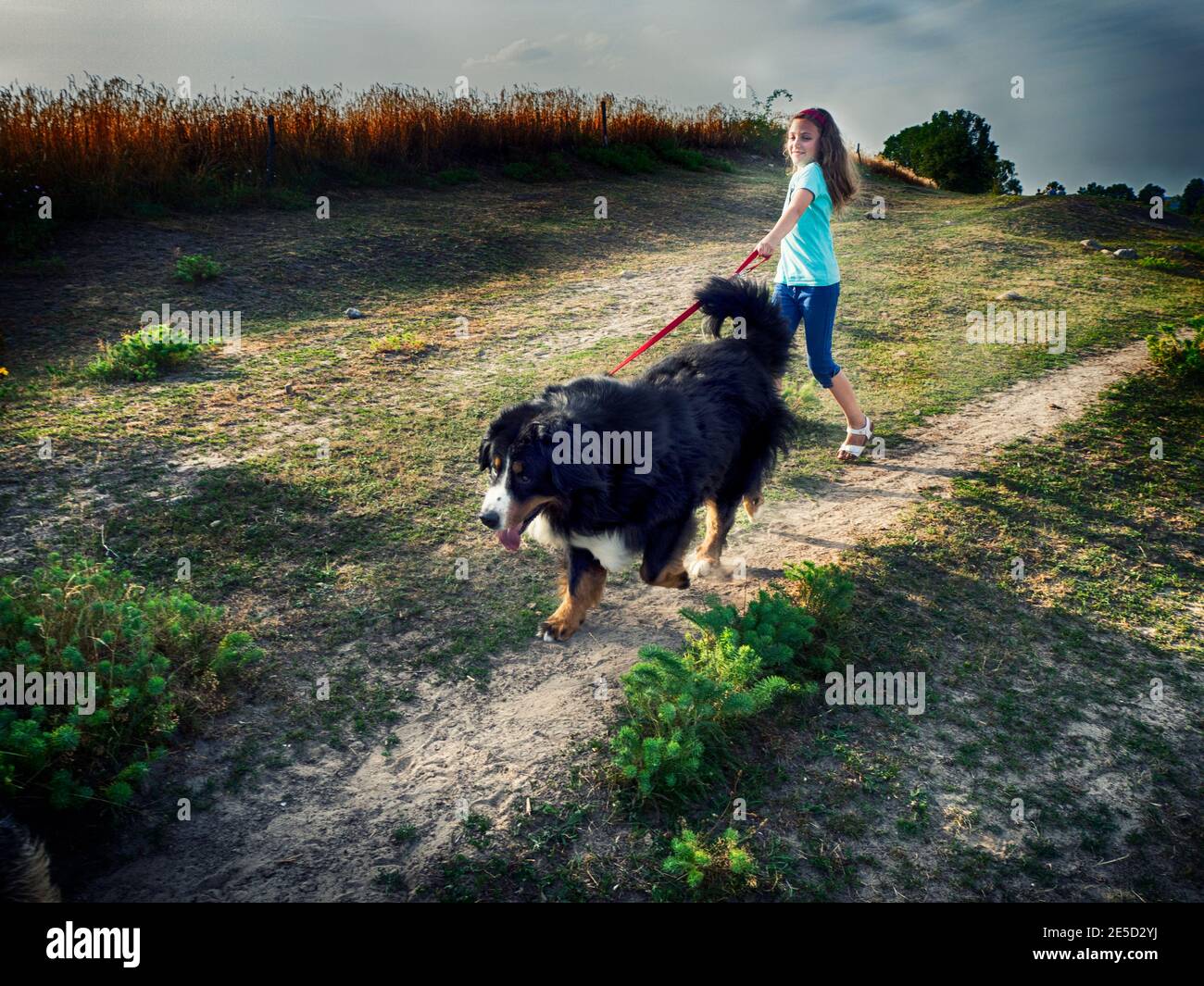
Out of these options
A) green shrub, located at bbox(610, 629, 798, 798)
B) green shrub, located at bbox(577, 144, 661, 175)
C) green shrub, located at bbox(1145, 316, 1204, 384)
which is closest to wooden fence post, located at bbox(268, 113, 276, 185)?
green shrub, located at bbox(577, 144, 661, 175)

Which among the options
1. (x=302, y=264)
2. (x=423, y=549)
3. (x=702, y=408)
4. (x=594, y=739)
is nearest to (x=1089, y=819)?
(x=594, y=739)

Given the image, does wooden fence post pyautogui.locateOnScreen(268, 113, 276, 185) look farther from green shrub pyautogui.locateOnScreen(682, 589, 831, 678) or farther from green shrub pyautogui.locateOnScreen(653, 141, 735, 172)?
green shrub pyautogui.locateOnScreen(682, 589, 831, 678)

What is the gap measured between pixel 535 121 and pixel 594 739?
1629 centimetres

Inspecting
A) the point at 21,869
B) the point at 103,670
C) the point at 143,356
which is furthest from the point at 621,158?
the point at 21,869

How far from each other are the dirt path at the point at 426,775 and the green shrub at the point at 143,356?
499 centimetres

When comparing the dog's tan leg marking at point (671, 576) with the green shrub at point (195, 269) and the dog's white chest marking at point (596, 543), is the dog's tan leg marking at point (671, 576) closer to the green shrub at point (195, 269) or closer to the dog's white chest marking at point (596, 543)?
the dog's white chest marking at point (596, 543)

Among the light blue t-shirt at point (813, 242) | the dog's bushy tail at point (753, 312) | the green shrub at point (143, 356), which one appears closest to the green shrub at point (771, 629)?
the dog's bushy tail at point (753, 312)

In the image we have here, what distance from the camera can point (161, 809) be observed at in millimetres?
3105

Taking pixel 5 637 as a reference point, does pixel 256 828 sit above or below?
below

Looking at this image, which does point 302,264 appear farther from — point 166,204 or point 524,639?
point 524,639

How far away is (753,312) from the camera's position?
15.9 ft

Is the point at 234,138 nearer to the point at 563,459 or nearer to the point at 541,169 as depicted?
the point at 541,169

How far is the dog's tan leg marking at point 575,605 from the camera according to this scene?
13.9ft

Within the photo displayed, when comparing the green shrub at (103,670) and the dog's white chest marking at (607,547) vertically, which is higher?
the dog's white chest marking at (607,547)
